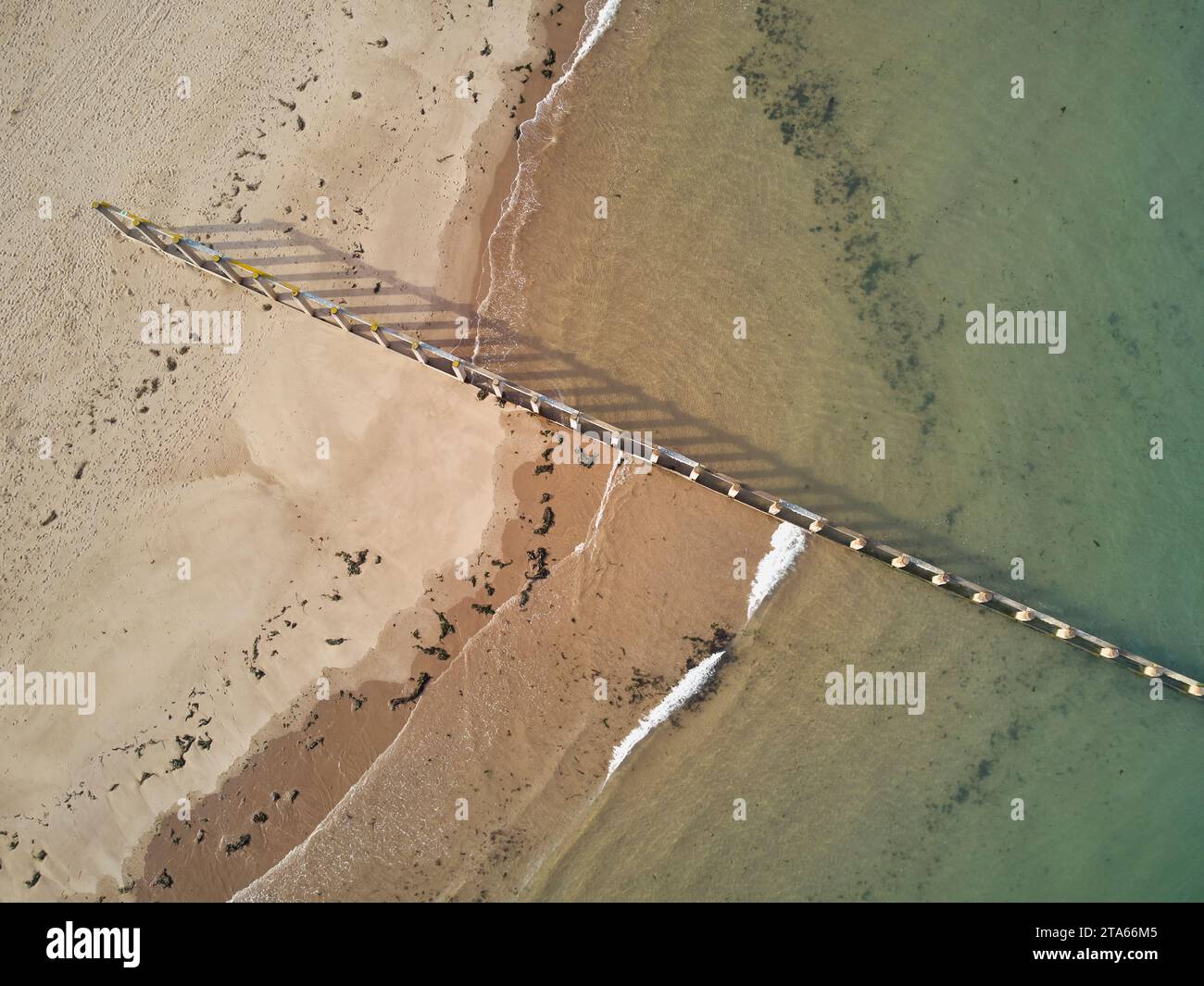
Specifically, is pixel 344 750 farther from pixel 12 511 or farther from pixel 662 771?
pixel 12 511

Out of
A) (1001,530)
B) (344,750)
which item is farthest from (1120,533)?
(344,750)

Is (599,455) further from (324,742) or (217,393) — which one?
(217,393)

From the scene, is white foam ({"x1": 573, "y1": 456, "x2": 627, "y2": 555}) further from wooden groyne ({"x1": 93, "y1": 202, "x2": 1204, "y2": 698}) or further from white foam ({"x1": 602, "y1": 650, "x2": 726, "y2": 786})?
white foam ({"x1": 602, "y1": 650, "x2": 726, "y2": 786})

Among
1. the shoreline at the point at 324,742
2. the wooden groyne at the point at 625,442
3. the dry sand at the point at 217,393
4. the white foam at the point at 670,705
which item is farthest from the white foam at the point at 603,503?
the white foam at the point at 670,705

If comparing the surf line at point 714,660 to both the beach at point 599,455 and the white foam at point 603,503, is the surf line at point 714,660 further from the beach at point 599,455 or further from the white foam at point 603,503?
the white foam at point 603,503

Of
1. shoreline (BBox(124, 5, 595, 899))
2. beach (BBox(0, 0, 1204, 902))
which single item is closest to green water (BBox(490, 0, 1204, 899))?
beach (BBox(0, 0, 1204, 902))
